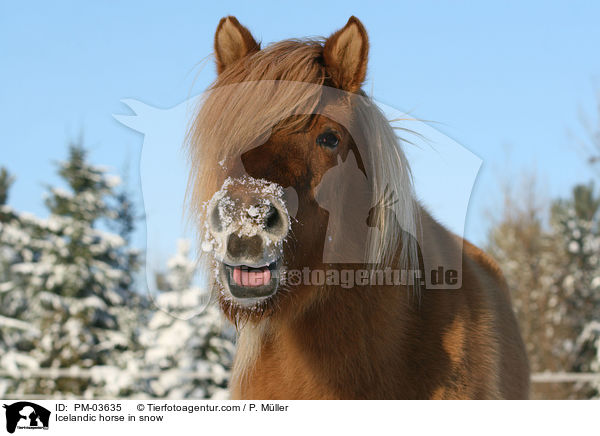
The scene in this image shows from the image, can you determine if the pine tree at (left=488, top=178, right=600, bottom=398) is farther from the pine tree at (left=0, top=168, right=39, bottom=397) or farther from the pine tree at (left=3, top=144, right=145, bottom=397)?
the pine tree at (left=0, top=168, right=39, bottom=397)

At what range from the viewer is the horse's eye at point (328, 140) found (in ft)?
7.45

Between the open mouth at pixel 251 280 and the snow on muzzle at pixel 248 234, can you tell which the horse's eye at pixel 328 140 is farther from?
the open mouth at pixel 251 280

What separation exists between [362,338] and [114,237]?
14.7 m

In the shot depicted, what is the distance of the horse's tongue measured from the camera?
205 cm

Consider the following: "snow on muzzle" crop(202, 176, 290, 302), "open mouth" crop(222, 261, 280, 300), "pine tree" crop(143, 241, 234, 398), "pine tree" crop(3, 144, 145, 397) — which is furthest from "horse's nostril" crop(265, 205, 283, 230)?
"pine tree" crop(3, 144, 145, 397)

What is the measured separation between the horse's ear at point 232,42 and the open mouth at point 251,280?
3.78ft

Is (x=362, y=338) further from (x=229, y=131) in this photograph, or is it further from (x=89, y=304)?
(x=89, y=304)

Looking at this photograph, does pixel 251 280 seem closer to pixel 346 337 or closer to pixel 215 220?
pixel 215 220

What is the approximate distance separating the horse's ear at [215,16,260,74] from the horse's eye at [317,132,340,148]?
0.67 m

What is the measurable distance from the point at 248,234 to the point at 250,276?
0.67 ft

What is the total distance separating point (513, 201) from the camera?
19594 millimetres

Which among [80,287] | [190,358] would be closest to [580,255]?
[190,358]
